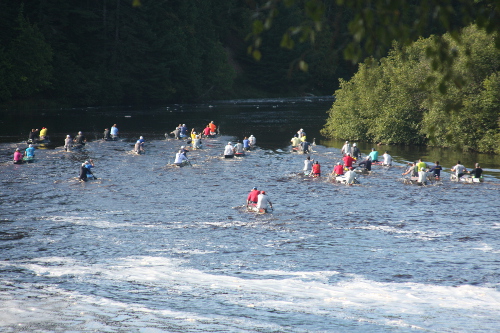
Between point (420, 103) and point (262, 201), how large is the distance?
37.1 m

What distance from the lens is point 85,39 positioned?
11569 cm

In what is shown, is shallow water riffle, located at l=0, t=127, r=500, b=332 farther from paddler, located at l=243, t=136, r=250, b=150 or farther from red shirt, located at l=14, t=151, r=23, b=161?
paddler, located at l=243, t=136, r=250, b=150

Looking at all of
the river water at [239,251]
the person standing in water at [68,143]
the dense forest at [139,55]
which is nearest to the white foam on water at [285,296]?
the river water at [239,251]

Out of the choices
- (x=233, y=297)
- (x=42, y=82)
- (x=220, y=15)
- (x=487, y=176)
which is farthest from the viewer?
(x=220, y=15)

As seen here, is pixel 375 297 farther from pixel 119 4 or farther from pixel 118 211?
pixel 119 4

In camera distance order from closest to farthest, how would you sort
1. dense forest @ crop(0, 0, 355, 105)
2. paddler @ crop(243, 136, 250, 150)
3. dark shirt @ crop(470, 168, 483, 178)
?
dark shirt @ crop(470, 168, 483, 178) < paddler @ crop(243, 136, 250, 150) < dense forest @ crop(0, 0, 355, 105)

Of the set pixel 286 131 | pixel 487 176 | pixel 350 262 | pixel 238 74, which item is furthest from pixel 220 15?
pixel 350 262

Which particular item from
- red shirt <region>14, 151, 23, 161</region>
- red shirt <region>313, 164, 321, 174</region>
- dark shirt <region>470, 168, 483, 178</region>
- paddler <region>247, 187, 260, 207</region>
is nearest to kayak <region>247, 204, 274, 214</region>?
paddler <region>247, 187, 260, 207</region>

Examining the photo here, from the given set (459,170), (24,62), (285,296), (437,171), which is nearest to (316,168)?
(437,171)

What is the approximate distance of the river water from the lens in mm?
18984

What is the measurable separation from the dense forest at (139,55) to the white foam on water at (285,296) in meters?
77.5

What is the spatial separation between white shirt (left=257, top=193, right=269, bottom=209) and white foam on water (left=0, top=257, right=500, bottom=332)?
9277 mm

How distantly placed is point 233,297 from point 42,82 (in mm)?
86693

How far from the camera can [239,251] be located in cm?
2622
